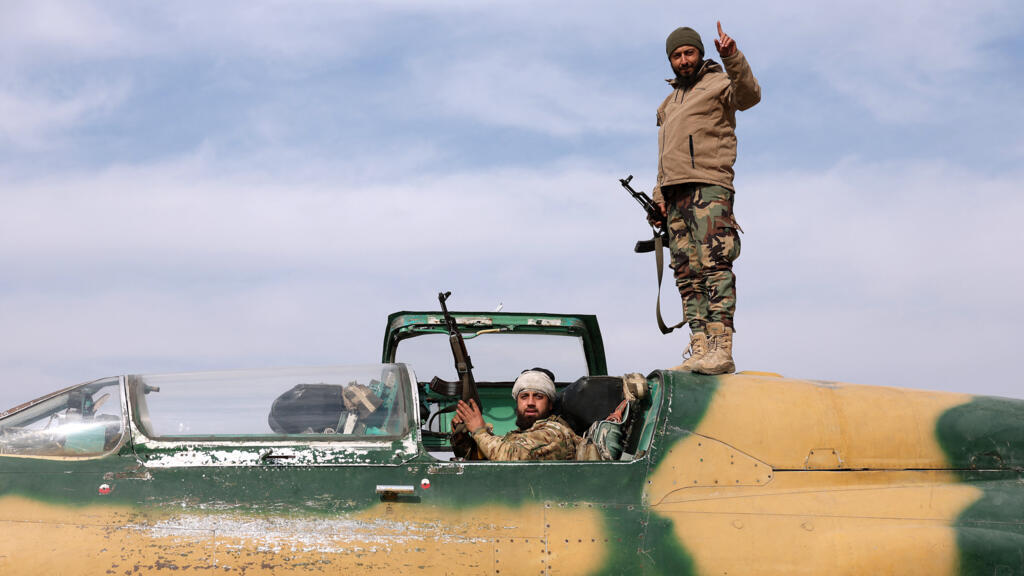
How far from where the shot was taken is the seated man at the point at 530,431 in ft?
16.8

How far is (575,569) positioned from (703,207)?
2.52m

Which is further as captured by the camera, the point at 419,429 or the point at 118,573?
the point at 419,429

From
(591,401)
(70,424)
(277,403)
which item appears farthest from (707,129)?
(70,424)

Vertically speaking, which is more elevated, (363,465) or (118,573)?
(363,465)

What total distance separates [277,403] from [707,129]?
313 cm

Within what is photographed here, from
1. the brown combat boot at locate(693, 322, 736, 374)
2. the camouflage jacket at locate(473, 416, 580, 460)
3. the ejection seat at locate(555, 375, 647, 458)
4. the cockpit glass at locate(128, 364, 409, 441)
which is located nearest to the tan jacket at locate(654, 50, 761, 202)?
the brown combat boot at locate(693, 322, 736, 374)

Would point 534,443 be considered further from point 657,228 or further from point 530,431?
point 657,228

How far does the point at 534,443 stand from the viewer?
17.0ft

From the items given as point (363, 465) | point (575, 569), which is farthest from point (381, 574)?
point (575, 569)

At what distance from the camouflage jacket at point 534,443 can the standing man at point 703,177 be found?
948 mm

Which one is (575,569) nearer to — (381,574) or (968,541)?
(381,574)

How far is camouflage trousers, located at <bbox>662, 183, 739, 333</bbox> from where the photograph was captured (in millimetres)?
5830

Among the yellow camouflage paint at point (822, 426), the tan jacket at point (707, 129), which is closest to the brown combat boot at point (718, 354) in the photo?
the yellow camouflage paint at point (822, 426)

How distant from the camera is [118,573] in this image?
14.2 feet
